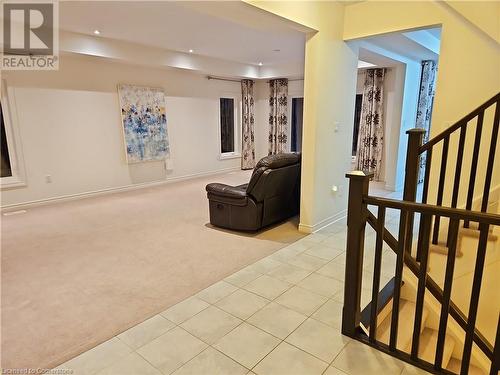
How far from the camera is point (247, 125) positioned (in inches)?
335

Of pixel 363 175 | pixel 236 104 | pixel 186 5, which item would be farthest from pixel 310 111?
pixel 236 104

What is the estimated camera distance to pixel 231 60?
7.25 metres

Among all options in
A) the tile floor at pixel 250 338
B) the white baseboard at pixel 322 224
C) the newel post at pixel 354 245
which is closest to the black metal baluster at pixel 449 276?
the tile floor at pixel 250 338

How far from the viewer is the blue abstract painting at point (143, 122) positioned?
6039 millimetres

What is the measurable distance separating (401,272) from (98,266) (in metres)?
2.65

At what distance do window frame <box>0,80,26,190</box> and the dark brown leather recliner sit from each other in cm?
317

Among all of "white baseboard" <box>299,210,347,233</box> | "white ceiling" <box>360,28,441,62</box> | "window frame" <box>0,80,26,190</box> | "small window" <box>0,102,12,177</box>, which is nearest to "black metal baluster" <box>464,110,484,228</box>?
"white baseboard" <box>299,210,347,233</box>

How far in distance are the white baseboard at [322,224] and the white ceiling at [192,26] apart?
223 centimetres

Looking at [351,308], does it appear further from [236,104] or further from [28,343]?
[236,104]

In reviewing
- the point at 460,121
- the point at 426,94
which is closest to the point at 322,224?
the point at 460,121

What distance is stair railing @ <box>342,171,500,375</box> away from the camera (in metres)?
1.52

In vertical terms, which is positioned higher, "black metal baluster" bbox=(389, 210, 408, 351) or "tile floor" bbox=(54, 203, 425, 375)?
"black metal baluster" bbox=(389, 210, 408, 351)

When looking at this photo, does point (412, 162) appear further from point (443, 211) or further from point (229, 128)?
point (229, 128)

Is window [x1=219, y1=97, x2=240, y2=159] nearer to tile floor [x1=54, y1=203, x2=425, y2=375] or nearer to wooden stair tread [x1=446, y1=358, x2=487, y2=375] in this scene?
tile floor [x1=54, y1=203, x2=425, y2=375]
